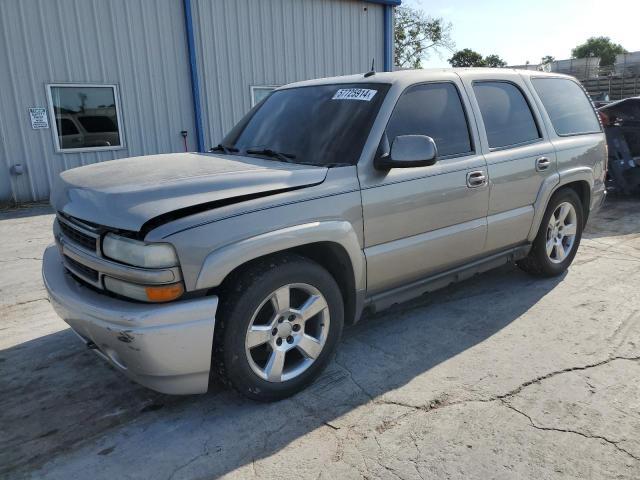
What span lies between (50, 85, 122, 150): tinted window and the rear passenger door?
792 centimetres

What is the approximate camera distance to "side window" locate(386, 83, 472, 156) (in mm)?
3471

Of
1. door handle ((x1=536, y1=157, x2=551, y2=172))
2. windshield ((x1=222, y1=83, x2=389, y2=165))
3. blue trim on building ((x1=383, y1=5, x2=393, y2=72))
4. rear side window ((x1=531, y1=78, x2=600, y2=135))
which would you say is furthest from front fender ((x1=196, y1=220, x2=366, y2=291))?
blue trim on building ((x1=383, y1=5, x2=393, y2=72))

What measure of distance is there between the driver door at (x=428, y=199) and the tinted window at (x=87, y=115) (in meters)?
7.93

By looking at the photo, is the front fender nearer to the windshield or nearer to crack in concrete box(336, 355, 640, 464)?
the windshield

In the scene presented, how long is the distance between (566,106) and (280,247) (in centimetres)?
356

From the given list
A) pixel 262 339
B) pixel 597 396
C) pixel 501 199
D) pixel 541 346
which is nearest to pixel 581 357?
pixel 541 346

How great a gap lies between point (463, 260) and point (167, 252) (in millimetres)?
2353

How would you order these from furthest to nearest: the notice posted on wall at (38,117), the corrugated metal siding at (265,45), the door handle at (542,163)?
the corrugated metal siding at (265,45), the notice posted on wall at (38,117), the door handle at (542,163)

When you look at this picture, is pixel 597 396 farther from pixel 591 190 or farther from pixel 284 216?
pixel 591 190

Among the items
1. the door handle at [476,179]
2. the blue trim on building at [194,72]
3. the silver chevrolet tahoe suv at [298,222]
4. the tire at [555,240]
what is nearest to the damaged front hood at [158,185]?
the silver chevrolet tahoe suv at [298,222]

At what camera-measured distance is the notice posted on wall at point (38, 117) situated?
9086 mm

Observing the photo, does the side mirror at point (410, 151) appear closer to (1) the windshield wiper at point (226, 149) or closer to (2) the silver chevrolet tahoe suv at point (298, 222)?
(2) the silver chevrolet tahoe suv at point (298, 222)

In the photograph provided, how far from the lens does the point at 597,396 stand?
2.97m

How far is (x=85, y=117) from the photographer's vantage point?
31.6 ft
